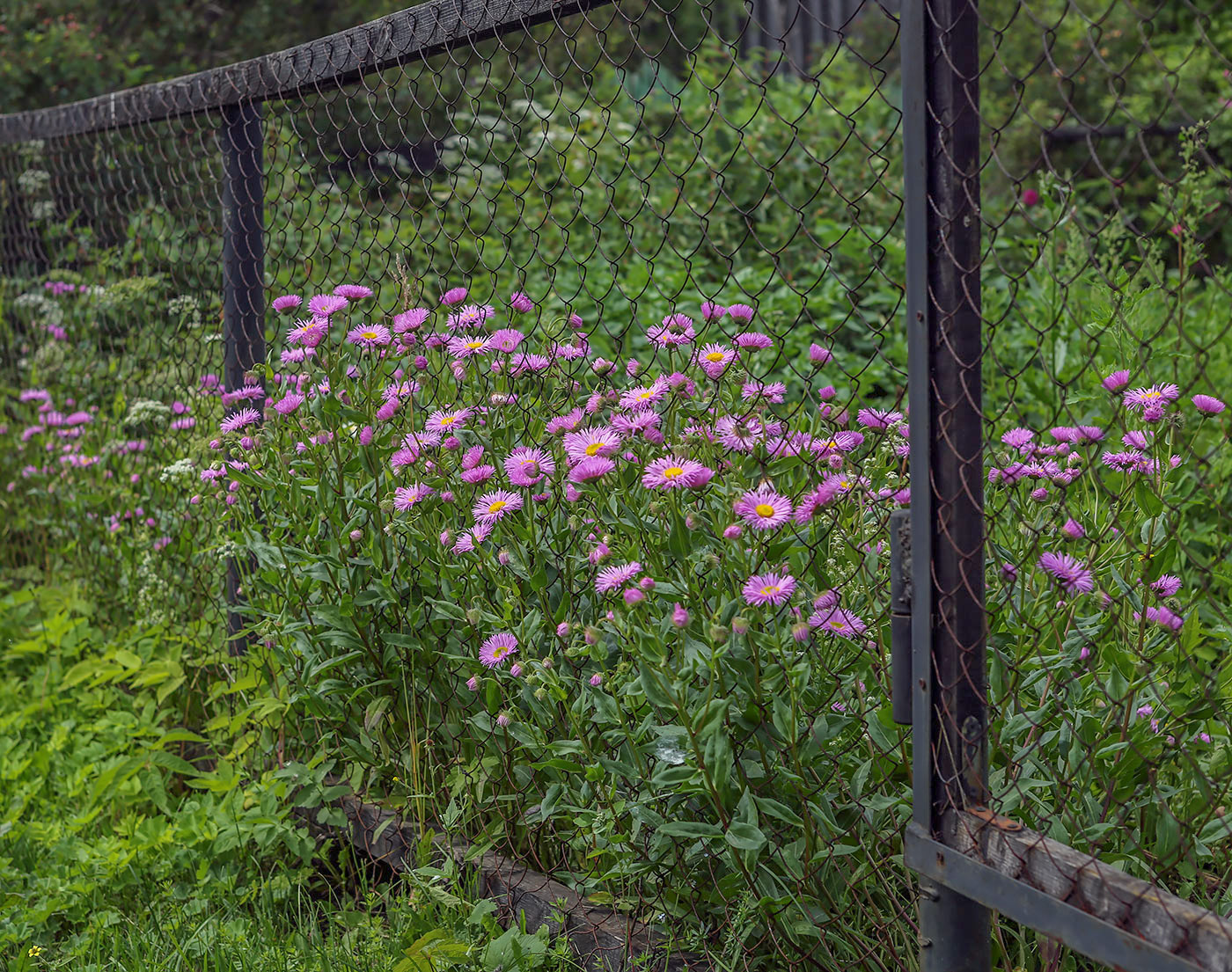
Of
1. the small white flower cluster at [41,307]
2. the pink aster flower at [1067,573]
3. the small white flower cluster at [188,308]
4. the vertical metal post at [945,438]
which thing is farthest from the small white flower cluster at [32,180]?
the pink aster flower at [1067,573]

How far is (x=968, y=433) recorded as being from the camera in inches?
56.9

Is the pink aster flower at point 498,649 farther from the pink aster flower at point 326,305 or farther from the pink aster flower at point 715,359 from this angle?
the pink aster flower at point 326,305

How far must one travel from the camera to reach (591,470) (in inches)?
69.5

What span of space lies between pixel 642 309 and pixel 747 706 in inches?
121

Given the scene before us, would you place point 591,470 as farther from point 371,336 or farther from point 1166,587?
point 1166,587

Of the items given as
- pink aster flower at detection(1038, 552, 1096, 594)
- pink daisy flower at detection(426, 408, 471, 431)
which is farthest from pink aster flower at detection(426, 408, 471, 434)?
pink aster flower at detection(1038, 552, 1096, 594)

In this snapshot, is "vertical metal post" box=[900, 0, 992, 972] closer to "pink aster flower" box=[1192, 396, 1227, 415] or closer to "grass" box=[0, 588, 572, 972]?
"pink aster flower" box=[1192, 396, 1227, 415]

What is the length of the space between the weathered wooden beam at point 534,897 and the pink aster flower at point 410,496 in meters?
0.64

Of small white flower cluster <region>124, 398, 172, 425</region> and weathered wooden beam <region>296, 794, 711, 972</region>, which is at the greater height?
small white flower cluster <region>124, 398, 172, 425</region>

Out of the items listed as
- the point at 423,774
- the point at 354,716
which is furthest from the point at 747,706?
the point at 354,716

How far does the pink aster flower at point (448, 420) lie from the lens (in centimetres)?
206

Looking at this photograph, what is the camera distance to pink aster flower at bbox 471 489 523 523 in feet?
6.27

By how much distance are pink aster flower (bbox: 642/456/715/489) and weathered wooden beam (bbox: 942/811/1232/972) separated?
555mm

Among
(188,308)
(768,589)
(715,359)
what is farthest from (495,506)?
(188,308)
